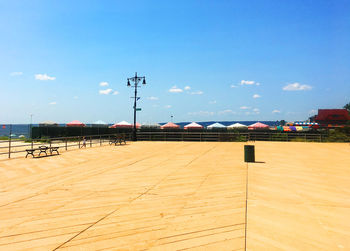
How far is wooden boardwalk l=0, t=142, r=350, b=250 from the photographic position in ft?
11.5

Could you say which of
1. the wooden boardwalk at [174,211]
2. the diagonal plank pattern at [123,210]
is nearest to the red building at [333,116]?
the wooden boardwalk at [174,211]

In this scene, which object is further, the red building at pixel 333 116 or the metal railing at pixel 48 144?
the red building at pixel 333 116

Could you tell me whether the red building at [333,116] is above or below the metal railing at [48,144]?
above

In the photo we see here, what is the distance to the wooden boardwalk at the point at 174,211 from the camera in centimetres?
349

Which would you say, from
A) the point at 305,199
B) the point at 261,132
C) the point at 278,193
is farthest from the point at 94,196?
the point at 261,132

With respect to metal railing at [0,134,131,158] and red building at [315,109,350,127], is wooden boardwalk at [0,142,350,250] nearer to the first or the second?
metal railing at [0,134,131,158]

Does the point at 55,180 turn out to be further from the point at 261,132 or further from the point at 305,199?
the point at 261,132

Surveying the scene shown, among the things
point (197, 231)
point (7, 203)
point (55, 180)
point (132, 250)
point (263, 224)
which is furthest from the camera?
point (55, 180)

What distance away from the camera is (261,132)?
26484 millimetres

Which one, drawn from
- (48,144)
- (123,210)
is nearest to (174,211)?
(123,210)

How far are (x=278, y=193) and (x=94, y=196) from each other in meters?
4.81

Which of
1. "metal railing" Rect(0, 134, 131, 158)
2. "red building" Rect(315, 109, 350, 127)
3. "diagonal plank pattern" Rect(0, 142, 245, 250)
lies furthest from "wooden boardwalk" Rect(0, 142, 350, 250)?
"red building" Rect(315, 109, 350, 127)

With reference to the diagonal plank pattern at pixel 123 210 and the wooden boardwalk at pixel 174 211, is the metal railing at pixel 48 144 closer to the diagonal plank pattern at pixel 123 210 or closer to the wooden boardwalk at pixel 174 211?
the diagonal plank pattern at pixel 123 210

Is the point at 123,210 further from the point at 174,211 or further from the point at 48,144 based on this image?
the point at 48,144
